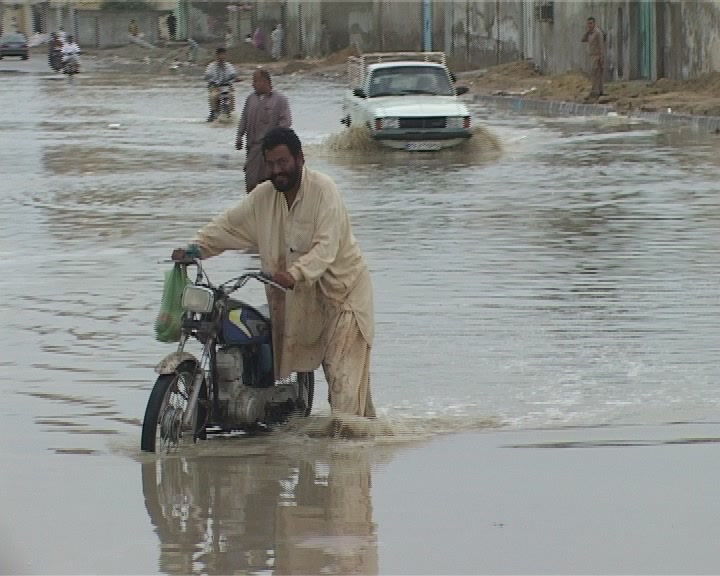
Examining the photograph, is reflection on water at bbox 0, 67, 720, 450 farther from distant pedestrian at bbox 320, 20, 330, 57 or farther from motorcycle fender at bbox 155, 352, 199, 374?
distant pedestrian at bbox 320, 20, 330, 57

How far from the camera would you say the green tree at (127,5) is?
105062mm

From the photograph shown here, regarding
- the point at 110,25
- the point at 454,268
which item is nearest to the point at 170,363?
the point at 454,268

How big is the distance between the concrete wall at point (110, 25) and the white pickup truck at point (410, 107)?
7694 centimetres

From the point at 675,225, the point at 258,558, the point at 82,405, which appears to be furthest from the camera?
the point at 675,225

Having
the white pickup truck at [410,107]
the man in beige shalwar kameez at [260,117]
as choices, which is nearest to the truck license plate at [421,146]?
the white pickup truck at [410,107]

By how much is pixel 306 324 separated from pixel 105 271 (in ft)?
21.4

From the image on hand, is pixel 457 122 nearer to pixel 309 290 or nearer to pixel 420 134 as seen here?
pixel 420 134

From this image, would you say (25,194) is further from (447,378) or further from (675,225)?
(447,378)

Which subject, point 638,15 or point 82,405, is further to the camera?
point 638,15

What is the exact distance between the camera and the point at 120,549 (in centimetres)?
685

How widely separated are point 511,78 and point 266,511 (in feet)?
148

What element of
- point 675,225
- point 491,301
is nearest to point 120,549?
point 491,301

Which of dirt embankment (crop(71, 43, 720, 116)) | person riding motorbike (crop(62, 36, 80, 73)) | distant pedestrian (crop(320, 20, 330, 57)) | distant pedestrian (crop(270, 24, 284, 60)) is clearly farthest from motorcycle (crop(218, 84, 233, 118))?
distant pedestrian (crop(270, 24, 284, 60))

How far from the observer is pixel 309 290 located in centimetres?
850
